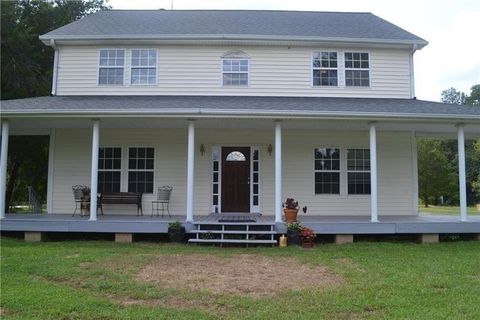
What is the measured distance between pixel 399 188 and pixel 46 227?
9602 millimetres

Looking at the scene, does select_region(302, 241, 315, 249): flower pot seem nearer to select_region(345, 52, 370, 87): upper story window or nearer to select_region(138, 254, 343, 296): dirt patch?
select_region(138, 254, 343, 296): dirt patch

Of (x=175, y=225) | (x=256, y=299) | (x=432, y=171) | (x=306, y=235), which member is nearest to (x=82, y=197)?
(x=175, y=225)

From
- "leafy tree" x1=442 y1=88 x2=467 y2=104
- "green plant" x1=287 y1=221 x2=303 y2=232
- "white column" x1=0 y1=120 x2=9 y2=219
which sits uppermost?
"leafy tree" x1=442 y1=88 x2=467 y2=104

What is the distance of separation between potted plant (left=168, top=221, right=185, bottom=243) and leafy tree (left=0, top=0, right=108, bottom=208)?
408 inches

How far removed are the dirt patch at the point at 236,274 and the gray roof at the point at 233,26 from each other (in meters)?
7.33

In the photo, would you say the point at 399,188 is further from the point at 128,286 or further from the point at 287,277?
the point at 128,286

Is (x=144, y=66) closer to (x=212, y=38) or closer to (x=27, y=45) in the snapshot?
(x=212, y=38)

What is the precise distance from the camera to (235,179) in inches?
495

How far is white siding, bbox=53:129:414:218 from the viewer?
1252 cm

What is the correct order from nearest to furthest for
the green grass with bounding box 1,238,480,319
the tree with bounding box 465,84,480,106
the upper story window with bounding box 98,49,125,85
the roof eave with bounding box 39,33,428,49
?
the green grass with bounding box 1,238,480,319, the roof eave with bounding box 39,33,428,49, the upper story window with bounding box 98,49,125,85, the tree with bounding box 465,84,480,106

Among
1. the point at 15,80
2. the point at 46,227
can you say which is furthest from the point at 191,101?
the point at 15,80

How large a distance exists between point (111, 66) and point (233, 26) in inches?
162

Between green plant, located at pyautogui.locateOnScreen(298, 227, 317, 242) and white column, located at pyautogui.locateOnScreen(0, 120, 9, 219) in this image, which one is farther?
white column, located at pyautogui.locateOnScreen(0, 120, 9, 219)

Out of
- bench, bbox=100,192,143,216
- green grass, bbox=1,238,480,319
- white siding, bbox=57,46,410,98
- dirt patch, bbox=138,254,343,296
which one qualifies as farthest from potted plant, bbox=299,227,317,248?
white siding, bbox=57,46,410,98
